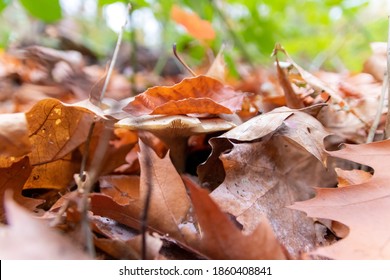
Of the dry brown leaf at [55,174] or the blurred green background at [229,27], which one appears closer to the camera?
the dry brown leaf at [55,174]

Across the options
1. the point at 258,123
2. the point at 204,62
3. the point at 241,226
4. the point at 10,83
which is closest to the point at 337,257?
the point at 241,226

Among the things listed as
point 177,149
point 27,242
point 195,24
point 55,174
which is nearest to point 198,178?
point 177,149

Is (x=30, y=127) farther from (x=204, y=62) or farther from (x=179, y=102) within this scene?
(x=204, y=62)

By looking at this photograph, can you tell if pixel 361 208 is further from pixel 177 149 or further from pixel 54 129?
pixel 54 129

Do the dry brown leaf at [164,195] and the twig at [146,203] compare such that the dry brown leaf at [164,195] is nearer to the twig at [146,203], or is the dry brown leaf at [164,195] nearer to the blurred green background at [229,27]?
the twig at [146,203]

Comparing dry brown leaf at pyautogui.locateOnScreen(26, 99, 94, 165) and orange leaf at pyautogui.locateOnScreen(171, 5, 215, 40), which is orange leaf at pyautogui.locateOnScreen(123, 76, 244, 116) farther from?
orange leaf at pyautogui.locateOnScreen(171, 5, 215, 40)

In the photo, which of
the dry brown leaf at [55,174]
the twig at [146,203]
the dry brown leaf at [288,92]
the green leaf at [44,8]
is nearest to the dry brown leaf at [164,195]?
the twig at [146,203]

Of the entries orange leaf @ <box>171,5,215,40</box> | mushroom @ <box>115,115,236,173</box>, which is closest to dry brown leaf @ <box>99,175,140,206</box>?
mushroom @ <box>115,115,236,173</box>
